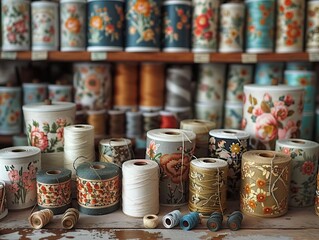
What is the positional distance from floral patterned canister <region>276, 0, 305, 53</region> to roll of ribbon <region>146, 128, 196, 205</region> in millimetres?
863

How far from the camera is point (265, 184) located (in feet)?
3.90

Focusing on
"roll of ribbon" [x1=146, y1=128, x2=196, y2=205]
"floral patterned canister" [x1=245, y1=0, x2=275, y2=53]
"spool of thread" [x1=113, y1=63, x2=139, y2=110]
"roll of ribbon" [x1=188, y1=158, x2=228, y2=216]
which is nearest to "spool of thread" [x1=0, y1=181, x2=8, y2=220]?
"roll of ribbon" [x1=146, y1=128, x2=196, y2=205]

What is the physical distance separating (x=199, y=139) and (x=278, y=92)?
0.32 metres

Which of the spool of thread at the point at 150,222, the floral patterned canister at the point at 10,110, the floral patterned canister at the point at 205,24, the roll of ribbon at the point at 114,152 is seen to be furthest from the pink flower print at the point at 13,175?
the floral patterned canister at the point at 205,24

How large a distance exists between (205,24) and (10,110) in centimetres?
107

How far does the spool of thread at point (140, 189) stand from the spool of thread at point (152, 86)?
0.89 metres

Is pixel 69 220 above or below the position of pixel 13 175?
below

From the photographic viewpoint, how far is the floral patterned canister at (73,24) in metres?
1.88

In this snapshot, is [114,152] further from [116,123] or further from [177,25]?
[177,25]

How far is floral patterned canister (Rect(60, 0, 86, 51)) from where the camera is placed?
1.88 meters

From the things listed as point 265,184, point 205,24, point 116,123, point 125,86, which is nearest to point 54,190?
point 265,184

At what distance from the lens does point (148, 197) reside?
3.92 ft

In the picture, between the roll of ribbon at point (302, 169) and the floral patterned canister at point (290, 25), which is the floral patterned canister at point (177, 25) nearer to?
the floral patterned canister at point (290, 25)

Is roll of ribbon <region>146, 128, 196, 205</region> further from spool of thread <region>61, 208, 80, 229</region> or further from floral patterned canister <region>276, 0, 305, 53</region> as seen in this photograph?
floral patterned canister <region>276, 0, 305, 53</region>
